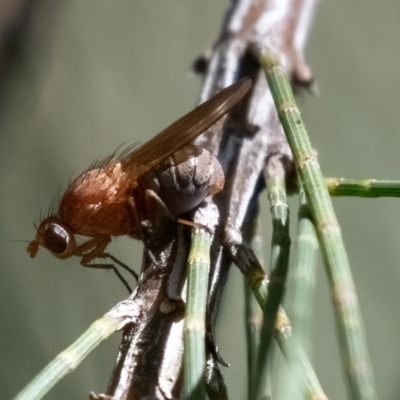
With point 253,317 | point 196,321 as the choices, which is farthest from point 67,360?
point 253,317

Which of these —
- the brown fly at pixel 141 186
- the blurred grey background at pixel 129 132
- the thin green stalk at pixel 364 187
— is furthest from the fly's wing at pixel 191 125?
the blurred grey background at pixel 129 132

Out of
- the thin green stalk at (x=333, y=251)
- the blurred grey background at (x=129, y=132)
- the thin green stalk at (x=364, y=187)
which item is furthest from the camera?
the blurred grey background at (x=129, y=132)

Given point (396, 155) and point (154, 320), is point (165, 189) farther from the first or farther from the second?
point (396, 155)

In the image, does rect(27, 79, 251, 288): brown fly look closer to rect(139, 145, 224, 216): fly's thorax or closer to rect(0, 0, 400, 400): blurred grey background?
rect(139, 145, 224, 216): fly's thorax

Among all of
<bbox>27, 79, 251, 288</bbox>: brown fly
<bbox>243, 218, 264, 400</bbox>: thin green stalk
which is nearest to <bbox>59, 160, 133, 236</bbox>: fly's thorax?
<bbox>27, 79, 251, 288</bbox>: brown fly

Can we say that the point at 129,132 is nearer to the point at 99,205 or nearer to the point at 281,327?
the point at 99,205

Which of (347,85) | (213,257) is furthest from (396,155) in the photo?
(213,257)

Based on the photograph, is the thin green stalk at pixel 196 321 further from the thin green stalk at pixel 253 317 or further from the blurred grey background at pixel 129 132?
the blurred grey background at pixel 129 132
